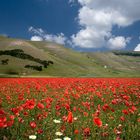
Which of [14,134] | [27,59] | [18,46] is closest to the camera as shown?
[14,134]

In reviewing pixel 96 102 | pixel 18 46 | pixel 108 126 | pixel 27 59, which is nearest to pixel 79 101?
pixel 96 102

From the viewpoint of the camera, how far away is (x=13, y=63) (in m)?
106

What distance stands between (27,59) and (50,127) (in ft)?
357

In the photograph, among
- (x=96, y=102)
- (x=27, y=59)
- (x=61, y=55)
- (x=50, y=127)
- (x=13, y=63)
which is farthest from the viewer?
(x=61, y=55)

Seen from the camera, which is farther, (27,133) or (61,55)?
(61,55)

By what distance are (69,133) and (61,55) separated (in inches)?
6129

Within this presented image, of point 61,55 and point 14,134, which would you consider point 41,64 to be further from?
point 14,134

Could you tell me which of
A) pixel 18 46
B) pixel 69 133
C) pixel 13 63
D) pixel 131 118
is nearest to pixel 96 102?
pixel 131 118

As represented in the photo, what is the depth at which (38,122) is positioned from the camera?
293 inches

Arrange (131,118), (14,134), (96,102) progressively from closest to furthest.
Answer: (14,134)
(131,118)
(96,102)

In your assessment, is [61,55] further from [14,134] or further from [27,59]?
[14,134]

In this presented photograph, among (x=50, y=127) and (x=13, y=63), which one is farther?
(x=13, y=63)

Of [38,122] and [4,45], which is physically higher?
[4,45]

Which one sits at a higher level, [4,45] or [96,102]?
[4,45]
